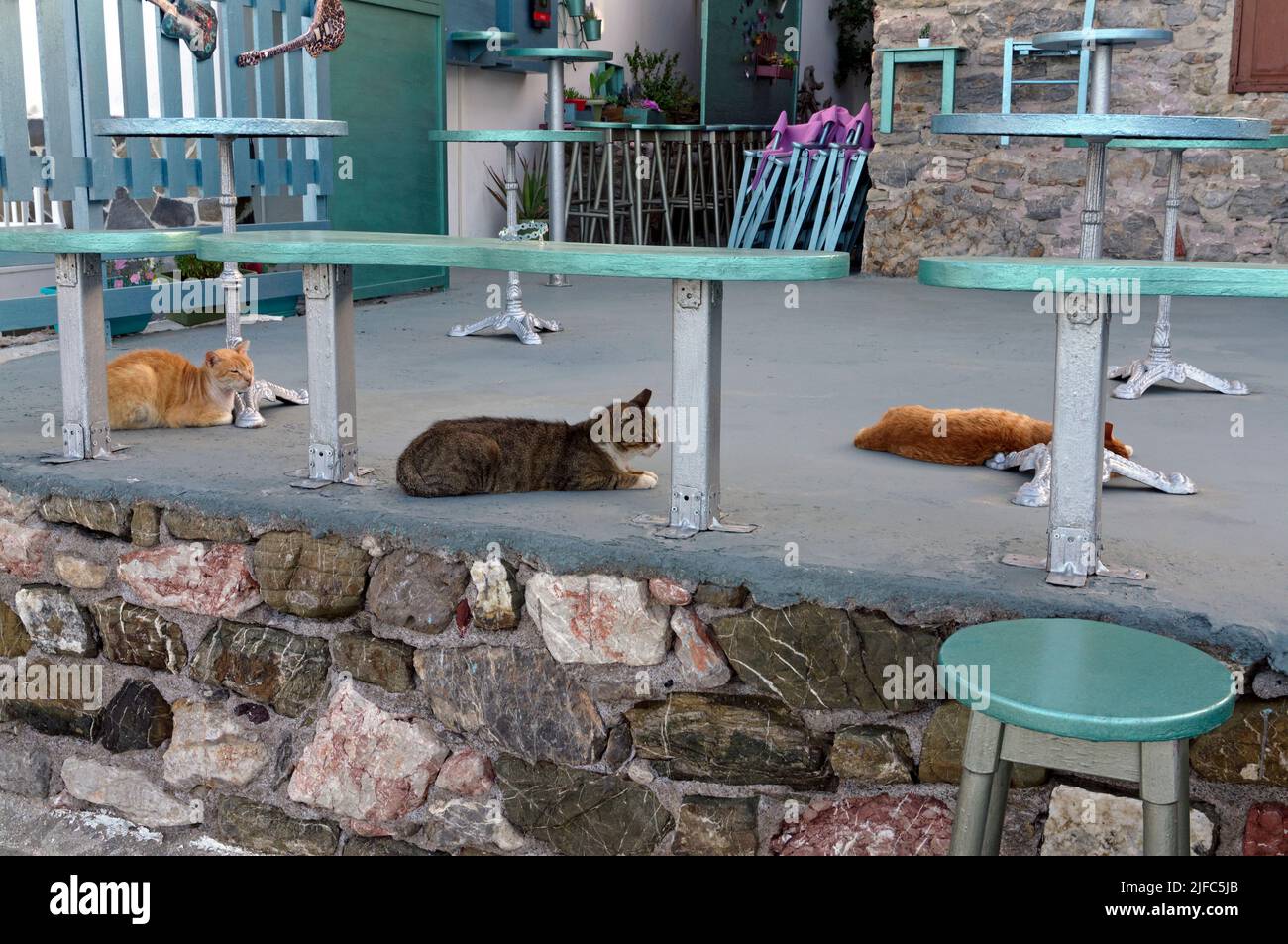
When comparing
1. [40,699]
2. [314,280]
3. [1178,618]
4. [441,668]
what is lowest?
[40,699]

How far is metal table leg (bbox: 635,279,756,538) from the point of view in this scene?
2.60 m

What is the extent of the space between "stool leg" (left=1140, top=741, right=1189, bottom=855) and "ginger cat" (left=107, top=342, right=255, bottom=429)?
8.57 ft

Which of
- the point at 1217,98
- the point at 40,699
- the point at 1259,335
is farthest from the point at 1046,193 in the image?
the point at 40,699

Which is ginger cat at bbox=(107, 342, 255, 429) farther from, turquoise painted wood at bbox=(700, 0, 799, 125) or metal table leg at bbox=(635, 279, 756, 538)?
turquoise painted wood at bbox=(700, 0, 799, 125)

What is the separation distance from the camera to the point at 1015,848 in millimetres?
2359

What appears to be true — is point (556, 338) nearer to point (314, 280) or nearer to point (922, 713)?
point (314, 280)

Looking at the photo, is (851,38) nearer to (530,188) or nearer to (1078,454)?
(530,188)

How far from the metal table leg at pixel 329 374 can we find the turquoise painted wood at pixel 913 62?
17.9ft

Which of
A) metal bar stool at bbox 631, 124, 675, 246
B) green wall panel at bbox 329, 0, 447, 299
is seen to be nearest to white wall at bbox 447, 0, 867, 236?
metal bar stool at bbox 631, 124, 675, 246

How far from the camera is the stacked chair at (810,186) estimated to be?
28.4ft

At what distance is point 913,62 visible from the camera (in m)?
7.93

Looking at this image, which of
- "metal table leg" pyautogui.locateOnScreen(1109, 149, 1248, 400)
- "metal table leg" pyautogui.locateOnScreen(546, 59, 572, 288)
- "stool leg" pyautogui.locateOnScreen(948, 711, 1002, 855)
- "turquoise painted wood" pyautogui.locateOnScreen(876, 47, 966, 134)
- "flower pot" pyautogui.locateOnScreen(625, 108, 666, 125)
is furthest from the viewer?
"flower pot" pyautogui.locateOnScreen(625, 108, 666, 125)

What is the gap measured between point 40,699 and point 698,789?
1.58 metres

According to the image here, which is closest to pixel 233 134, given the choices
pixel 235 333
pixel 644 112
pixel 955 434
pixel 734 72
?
pixel 235 333
